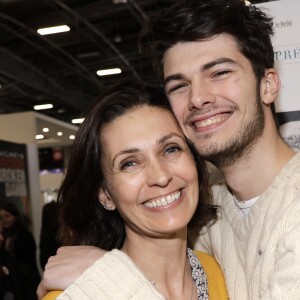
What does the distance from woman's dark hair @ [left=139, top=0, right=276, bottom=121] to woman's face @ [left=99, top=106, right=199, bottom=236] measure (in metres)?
0.33

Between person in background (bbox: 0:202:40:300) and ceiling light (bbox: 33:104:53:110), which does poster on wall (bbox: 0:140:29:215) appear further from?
ceiling light (bbox: 33:104:53:110)

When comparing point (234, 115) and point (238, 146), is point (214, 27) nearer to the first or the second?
point (234, 115)

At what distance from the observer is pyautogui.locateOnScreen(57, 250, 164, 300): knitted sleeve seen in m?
1.58

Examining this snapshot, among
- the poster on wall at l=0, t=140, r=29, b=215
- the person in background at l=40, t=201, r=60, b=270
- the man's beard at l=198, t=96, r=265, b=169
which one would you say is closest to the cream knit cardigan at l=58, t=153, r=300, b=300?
the man's beard at l=198, t=96, r=265, b=169

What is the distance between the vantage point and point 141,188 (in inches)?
71.9

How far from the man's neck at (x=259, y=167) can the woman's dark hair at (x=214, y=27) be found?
0.27 metres

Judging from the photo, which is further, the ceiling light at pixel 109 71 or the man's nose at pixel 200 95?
the ceiling light at pixel 109 71

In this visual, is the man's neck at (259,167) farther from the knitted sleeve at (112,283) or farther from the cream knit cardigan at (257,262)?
the knitted sleeve at (112,283)

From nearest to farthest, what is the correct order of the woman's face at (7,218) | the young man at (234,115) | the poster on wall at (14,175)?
the young man at (234,115) → the woman's face at (7,218) → the poster on wall at (14,175)

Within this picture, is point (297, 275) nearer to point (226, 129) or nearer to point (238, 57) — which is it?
point (226, 129)

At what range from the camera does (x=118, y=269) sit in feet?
5.36

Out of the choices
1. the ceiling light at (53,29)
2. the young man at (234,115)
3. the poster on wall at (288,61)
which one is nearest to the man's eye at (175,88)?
the young man at (234,115)

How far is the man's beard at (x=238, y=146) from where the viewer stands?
188cm

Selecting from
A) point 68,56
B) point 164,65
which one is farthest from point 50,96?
point 164,65
